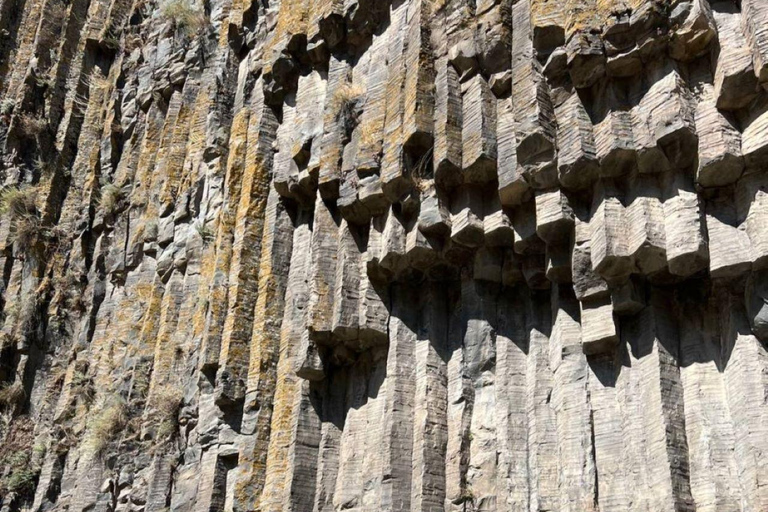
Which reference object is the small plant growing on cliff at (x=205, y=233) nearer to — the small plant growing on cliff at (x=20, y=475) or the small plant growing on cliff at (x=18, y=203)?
the small plant growing on cliff at (x=20, y=475)

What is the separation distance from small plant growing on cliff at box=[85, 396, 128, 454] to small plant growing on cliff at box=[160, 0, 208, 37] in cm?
463

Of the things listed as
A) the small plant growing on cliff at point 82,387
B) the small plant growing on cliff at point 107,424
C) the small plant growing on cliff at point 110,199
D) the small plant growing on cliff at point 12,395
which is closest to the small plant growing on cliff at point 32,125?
the small plant growing on cliff at point 110,199

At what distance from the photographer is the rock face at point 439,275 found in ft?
20.9

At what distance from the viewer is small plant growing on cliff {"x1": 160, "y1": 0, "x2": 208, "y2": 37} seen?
13.0m

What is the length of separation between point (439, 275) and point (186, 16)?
21.5 ft

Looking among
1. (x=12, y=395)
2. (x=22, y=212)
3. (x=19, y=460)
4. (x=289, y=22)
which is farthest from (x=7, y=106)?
(x=289, y=22)

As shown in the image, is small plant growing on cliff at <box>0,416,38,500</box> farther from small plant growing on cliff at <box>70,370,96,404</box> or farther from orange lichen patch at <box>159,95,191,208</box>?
orange lichen patch at <box>159,95,191,208</box>

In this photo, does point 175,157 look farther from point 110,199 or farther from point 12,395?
point 12,395

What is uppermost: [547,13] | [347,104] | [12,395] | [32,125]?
[32,125]

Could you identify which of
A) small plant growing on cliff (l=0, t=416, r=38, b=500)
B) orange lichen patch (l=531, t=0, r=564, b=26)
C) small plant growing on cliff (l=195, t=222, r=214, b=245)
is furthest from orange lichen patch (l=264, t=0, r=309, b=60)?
small plant growing on cliff (l=0, t=416, r=38, b=500)

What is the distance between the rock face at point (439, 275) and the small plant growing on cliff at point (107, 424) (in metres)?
0.04

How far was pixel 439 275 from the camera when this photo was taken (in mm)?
8180

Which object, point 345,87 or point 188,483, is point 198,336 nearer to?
point 188,483

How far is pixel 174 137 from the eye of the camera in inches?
495
